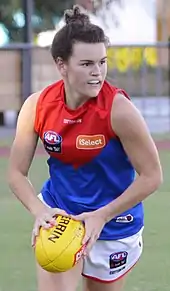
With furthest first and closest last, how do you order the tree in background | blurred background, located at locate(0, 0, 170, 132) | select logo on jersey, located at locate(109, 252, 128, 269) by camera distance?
the tree in background < blurred background, located at locate(0, 0, 170, 132) < select logo on jersey, located at locate(109, 252, 128, 269)

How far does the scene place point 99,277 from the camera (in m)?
4.21

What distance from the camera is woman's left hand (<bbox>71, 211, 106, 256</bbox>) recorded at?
152 inches

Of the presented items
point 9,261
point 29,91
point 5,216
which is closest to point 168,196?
point 5,216

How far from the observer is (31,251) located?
734 centimetres

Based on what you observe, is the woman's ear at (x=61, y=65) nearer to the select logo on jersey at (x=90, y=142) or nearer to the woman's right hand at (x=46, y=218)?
the select logo on jersey at (x=90, y=142)

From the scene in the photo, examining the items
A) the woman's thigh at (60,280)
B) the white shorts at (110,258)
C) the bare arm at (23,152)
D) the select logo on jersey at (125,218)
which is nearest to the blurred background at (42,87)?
the bare arm at (23,152)

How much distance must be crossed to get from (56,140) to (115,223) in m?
0.51

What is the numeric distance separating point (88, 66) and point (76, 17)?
256 millimetres

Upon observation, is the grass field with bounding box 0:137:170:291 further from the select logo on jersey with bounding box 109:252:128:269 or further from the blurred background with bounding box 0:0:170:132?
the blurred background with bounding box 0:0:170:132

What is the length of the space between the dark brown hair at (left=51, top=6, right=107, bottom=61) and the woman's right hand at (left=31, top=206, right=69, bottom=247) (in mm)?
714

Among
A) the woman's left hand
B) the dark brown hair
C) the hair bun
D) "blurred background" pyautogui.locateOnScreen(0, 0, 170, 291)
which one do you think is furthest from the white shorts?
"blurred background" pyautogui.locateOnScreen(0, 0, 170, 291)

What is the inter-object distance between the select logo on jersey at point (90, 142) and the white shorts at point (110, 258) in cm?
44

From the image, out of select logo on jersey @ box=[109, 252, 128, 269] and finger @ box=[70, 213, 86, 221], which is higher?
finger @ box=[70, 213, 86, 221]

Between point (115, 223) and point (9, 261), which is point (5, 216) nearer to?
point (9, 261)
